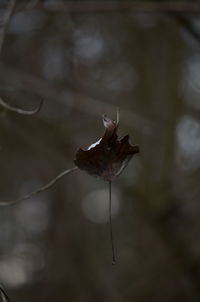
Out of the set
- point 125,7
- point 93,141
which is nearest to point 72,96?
point 93,141

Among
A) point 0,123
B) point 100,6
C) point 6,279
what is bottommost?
point 6,279

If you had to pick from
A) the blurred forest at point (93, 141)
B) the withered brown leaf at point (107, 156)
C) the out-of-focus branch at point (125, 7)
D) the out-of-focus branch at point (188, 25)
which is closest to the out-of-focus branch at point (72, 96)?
the blurred forest at point (93, 141)

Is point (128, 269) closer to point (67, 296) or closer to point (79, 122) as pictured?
point (67, 296)

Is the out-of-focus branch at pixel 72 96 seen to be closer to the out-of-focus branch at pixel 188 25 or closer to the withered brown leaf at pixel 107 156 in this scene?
the out-of-focus branch at pixel 188 25

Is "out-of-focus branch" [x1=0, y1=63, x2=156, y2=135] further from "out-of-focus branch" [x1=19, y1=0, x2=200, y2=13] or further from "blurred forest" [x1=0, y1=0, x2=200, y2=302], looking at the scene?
"out-of-focus branch" [x1=19, y1=0, x2=200, y2=13]

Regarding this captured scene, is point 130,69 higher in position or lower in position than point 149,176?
higher

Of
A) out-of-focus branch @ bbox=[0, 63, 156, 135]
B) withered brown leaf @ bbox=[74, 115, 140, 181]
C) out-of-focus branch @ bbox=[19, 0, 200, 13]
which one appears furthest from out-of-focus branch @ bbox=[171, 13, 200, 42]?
withered brown leaf @ bbox=[74, 115, 140, 181]

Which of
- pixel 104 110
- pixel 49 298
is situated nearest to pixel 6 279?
pixel 49 298
